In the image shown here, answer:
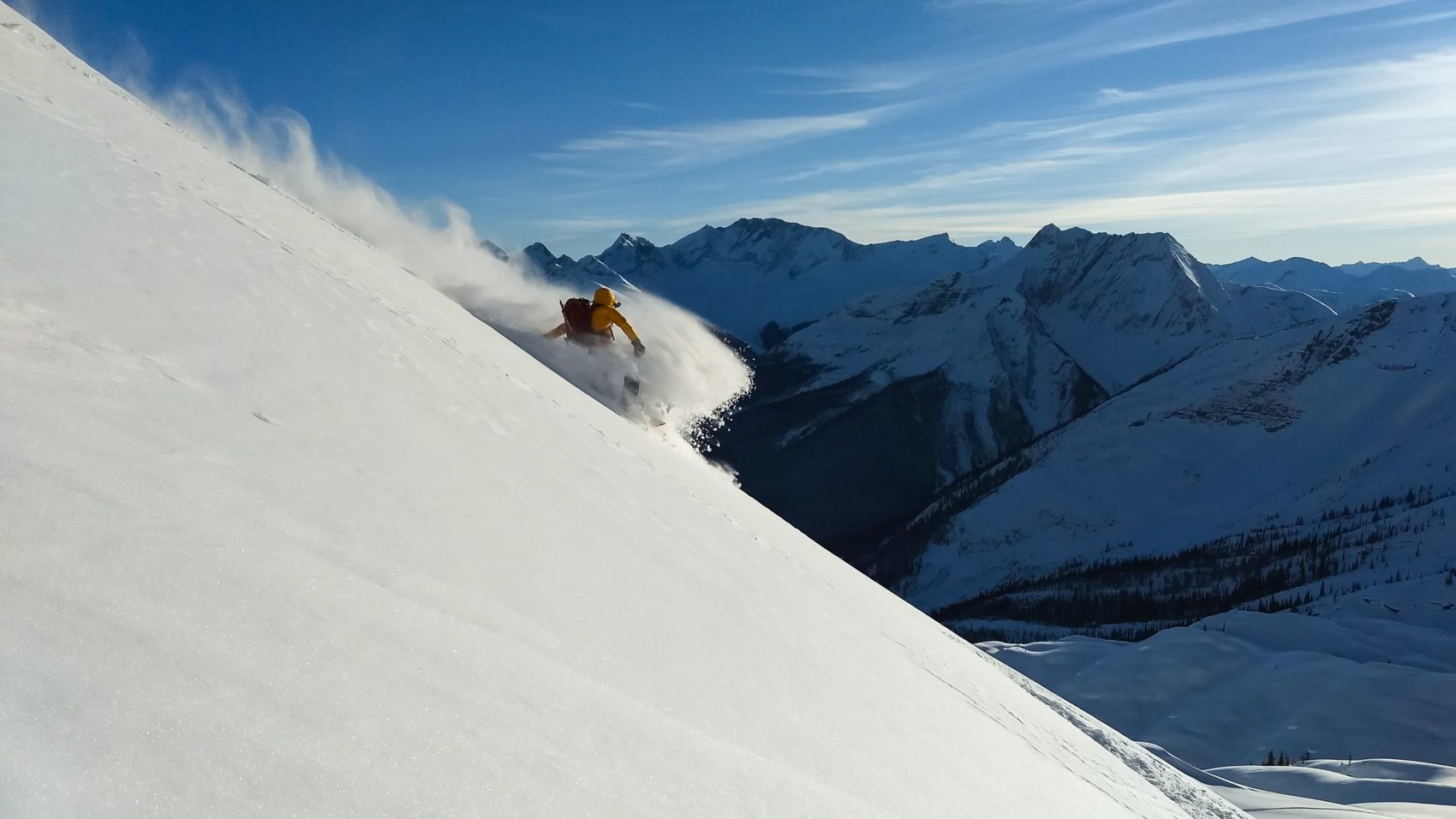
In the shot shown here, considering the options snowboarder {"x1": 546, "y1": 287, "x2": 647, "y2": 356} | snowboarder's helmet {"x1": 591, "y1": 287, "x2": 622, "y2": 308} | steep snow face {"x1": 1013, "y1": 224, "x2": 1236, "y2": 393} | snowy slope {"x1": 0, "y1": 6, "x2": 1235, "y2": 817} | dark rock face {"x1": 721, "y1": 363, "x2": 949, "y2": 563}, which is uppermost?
steep snow face {"x1": 1013, "y1": 224, "x2": 1236, "y2": 393}

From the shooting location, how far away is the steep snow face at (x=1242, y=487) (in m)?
44.4

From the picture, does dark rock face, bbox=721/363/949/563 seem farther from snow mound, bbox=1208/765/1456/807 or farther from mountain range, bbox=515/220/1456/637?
snow mound, bbox=1208/765/1456/807

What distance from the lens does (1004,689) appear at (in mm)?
7832

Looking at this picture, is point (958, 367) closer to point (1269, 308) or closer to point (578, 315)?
point (1269, 308)

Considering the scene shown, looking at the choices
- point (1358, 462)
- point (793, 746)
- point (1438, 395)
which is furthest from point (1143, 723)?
point (1438, 395)

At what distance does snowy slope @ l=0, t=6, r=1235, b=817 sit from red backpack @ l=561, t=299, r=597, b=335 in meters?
10.2

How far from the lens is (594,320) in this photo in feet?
55.6

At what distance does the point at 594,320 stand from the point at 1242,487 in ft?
199

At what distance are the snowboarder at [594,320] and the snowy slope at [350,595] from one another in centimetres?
1018

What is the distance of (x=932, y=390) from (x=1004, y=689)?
342 feet

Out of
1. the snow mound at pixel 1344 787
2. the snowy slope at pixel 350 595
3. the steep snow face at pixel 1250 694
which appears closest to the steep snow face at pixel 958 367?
the steep snow face at pixel 1250 694

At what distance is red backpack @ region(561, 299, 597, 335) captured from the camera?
1705 centimetres

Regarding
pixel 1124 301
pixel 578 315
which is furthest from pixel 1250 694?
pixel 1124 301

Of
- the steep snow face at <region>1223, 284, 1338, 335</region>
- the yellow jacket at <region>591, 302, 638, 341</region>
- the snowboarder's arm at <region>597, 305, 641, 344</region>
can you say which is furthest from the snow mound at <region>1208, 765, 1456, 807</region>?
the steep snow face at <region>1223, 284, 1338, 335</region>
